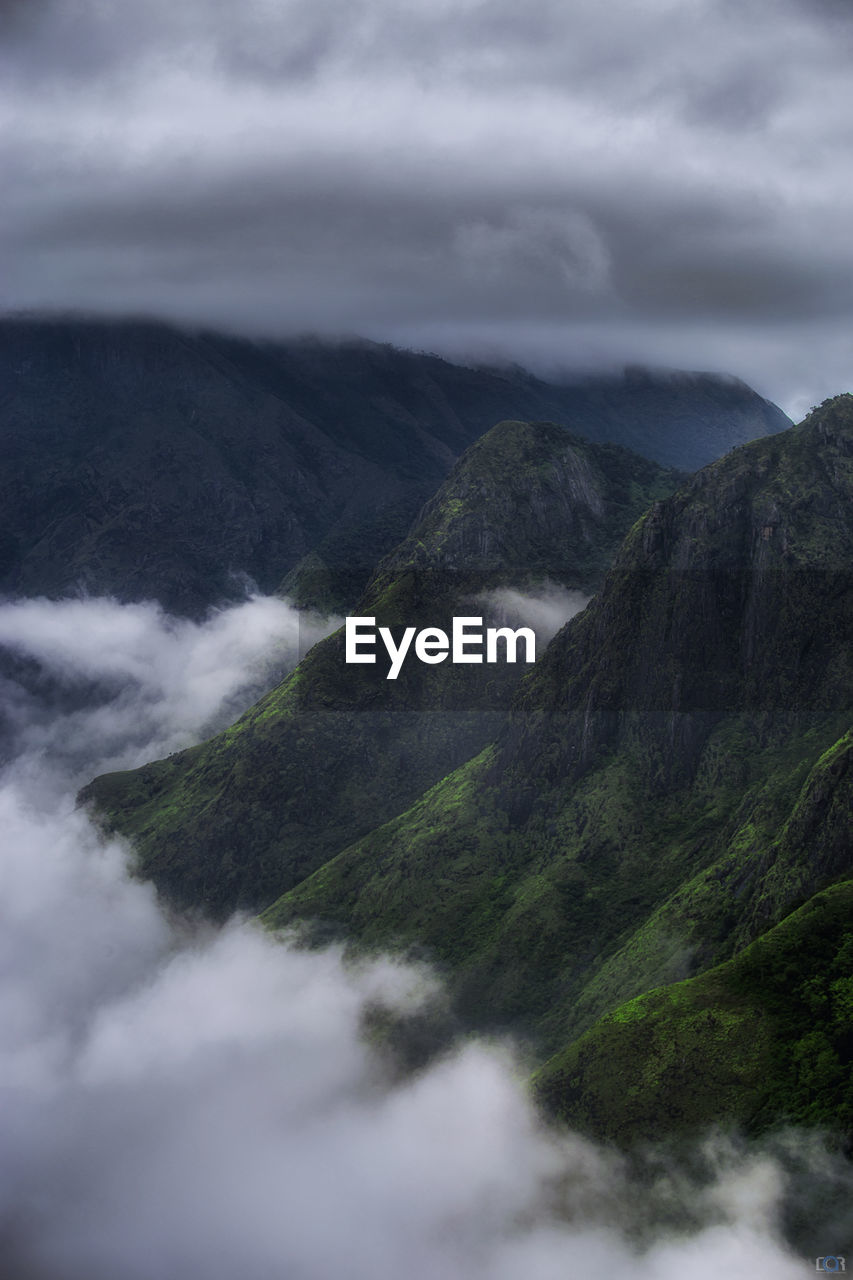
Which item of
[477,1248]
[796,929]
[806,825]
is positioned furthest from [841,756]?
[477,1248]

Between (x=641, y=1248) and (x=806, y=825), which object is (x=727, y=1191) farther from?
(x=806, y=825)

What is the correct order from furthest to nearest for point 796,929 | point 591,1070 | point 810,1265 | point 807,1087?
point 591,1070 → point 796,929 → point 807,1087 → point 810,1265

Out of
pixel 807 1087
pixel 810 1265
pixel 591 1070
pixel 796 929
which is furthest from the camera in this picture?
pixel 591 1070

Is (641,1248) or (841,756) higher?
(841,756)

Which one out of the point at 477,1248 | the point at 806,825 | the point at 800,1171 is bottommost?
the point at 477,1248

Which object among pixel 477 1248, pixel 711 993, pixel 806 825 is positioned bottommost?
pixel 477 1248

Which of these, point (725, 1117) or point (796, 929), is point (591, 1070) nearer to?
point (725, 1117)

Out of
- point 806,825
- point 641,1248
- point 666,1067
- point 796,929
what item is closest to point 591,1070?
point 666,1067

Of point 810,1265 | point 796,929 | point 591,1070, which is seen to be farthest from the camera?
point 591,1070

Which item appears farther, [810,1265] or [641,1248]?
[641,1248]
